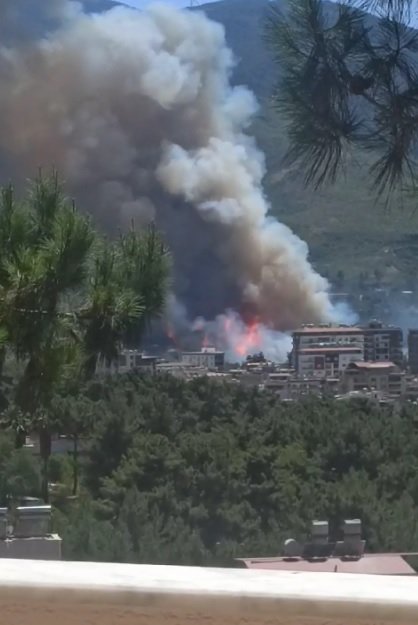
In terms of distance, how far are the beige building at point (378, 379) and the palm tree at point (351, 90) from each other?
82.7 ft

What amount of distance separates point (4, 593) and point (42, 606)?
0.20ft

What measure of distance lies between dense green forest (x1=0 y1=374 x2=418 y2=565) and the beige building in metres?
6.64

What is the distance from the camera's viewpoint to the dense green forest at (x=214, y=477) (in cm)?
1254

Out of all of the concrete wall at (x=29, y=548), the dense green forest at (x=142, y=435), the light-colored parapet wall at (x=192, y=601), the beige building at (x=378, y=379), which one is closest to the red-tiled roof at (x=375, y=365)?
the beige building at (x=378, y=379)

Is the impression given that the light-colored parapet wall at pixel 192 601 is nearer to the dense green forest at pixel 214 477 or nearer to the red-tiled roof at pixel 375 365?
the dense green forest at pixel 214 477

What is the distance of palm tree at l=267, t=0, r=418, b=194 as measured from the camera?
3268mm

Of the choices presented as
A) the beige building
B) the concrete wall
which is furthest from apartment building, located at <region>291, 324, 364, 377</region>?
the concrete wall

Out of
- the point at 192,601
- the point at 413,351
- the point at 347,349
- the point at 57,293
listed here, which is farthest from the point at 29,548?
the point at 347,349

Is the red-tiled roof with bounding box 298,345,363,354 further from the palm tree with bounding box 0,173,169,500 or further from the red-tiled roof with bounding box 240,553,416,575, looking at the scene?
the palm tree with bounding box 0,173,169,500

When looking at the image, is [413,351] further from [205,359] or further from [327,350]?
[205,359]

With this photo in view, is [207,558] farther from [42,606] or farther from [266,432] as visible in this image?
[42,606]

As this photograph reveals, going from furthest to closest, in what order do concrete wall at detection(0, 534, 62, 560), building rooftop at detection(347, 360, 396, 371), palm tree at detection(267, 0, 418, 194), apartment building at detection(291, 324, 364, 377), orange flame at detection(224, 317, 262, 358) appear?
orange flame at detection(224, 317, 262, 358) < apartment building at detection(291, 324, 364, 377) < building rooftop at detection(347, 360, 396, 371) < concrete wall at detection(0, 534, 62, 560) < palm tree at detection(267, 0, 418, 194)

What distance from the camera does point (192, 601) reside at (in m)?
1.77

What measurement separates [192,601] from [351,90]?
73.9 inches
